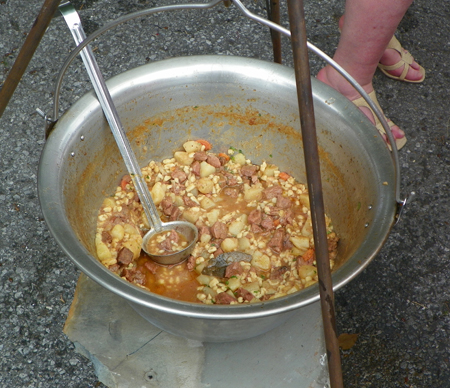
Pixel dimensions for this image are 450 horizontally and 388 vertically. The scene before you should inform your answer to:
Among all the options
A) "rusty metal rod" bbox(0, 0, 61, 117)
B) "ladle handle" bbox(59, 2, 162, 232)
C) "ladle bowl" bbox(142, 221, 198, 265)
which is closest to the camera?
"rusty metal rod" bbox(0, 0, 61, 117)

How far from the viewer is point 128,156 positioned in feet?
4.34

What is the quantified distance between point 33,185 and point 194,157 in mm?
724

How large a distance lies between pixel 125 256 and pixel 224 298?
0.96ft

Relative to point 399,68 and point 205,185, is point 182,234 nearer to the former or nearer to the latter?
point 205,185

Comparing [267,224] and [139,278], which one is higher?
[267,224]

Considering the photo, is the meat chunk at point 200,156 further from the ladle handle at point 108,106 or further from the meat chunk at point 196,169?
the ladle handle at point 108,106

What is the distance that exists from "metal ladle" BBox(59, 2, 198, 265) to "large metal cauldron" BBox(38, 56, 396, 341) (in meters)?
0.07

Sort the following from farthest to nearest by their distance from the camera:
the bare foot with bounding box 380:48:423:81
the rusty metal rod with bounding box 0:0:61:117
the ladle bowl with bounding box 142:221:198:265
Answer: the bare foot with bounding box 380:48:423:81
the ladle bowl with bounding box 142:221:198:265
the rusty metal rod with bounding box 0:0:61:117

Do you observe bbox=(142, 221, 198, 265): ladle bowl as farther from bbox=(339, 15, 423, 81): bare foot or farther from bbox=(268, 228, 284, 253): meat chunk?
bbox=(339, 15, 423, 81): bare foot

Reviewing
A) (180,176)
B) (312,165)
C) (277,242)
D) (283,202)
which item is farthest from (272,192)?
(312,165)

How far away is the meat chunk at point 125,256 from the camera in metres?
1.34

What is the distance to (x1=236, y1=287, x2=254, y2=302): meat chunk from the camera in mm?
1300

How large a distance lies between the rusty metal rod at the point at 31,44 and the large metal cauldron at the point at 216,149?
23 centimetres

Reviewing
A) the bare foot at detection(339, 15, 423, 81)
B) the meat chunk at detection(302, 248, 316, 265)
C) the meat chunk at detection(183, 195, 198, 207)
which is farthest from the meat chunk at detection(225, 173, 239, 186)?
the bare foot at detection(339, 15, 423, 81)
